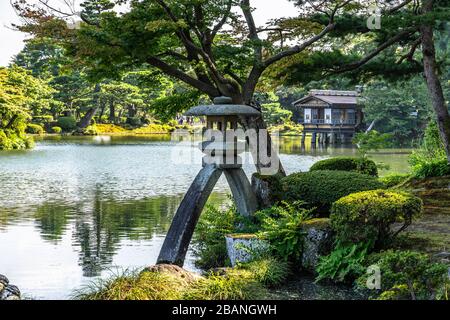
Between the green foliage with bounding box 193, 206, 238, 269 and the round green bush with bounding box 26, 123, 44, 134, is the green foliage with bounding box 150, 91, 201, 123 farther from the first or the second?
the round green bush with bounding box 26, 123, 44, 134

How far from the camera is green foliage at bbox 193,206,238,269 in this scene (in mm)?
8781

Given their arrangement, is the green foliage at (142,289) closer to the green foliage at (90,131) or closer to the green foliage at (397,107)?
the green foliage at (397,107)

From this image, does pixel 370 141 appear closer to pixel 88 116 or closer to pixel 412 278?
pixel 412 278

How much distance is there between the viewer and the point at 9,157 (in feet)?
89.6

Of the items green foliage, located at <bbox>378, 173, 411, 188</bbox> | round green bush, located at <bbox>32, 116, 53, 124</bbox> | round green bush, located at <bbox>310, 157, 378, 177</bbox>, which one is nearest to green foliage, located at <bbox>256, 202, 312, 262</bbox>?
round green bush, located at <bbox>310, 157, 378, 177</bbox>

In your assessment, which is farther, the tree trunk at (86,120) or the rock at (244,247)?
the tree trunk at (86,120)

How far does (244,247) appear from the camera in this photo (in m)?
7.76

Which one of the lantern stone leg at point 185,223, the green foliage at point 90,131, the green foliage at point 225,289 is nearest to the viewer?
the green foliage at point 225,289

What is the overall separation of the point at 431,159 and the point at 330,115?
1100 inches

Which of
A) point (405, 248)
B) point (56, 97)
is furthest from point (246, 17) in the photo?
point (56, 97)

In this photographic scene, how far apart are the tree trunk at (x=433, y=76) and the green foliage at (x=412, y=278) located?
6.63m

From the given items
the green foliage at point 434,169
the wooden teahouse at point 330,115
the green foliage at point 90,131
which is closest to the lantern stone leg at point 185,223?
the green foliage at point 434,169

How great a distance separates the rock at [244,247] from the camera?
7.74 meters
